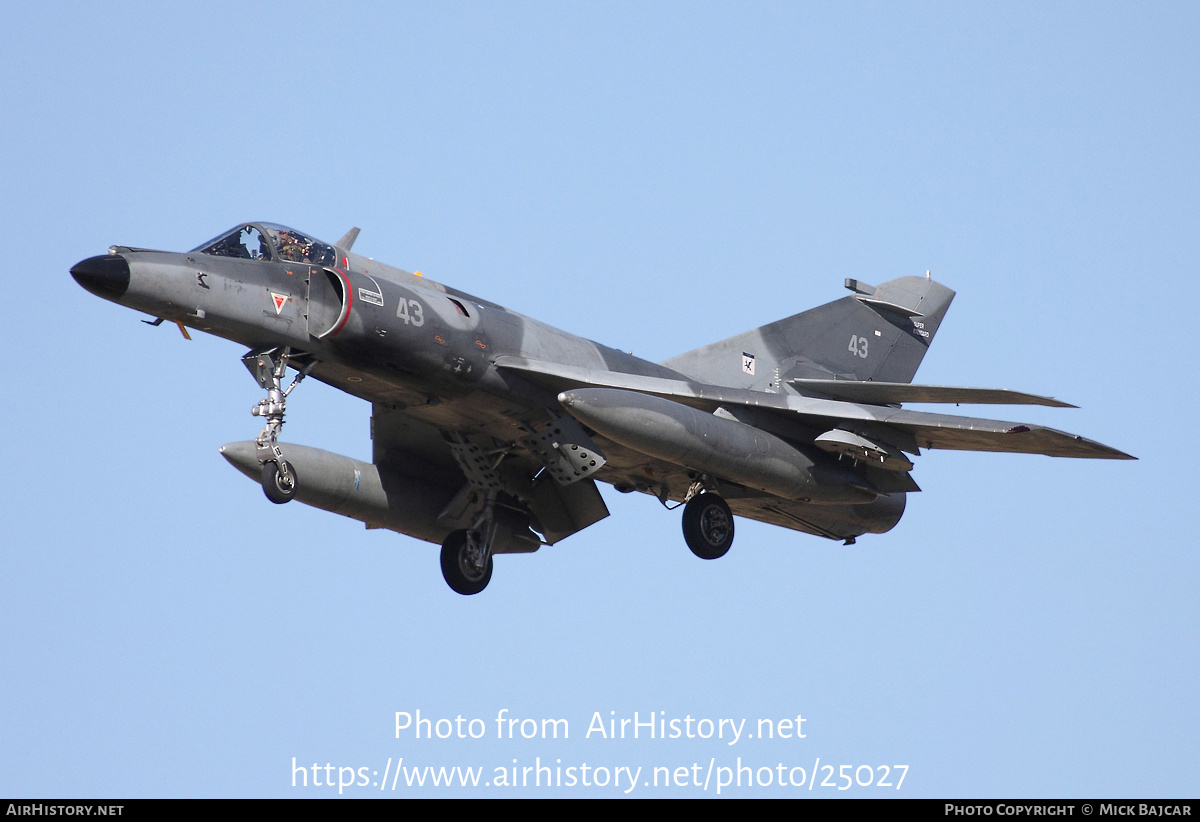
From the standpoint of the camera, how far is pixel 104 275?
51.7 ft

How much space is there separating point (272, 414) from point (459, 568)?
14.1ft

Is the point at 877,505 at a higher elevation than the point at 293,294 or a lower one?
lower

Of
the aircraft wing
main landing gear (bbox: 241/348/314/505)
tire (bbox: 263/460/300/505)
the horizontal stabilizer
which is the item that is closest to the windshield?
main landing gear (bbox: 241/348/314/505)

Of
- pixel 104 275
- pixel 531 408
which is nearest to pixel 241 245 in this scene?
pixel 104 275

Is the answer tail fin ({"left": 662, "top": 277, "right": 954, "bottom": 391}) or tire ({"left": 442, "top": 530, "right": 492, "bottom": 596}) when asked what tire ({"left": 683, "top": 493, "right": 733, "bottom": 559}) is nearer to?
tail fin ({"left": 662, "top": 277, "right": 954, "bottom": 391})

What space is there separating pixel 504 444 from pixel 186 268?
16.0 feet

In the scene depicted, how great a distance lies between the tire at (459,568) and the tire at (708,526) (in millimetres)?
2846

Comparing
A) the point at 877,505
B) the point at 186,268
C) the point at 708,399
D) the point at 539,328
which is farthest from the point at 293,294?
the point at 877,505

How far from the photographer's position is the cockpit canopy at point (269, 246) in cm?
1695

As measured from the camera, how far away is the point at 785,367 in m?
21.6

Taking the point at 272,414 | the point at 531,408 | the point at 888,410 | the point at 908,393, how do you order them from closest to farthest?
the point at 272,414 → the point at 531,408 → the point at 888,410 → the point at 908,393

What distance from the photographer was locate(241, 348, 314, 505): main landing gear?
16.8 meters

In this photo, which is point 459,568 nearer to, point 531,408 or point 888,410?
point 531,408
